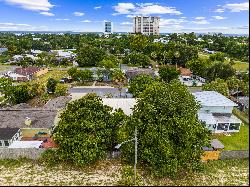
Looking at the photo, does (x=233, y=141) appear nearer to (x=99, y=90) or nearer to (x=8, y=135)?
(x=8, y=135)

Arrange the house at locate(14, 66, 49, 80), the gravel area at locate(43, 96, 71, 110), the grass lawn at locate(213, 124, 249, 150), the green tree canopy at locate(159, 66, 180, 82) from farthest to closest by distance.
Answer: the house at locate(14, 66, 49, 80) → the green tree canopy at locate(159, 66, 180, 82) → the gravel area at locate(43, 96, 71, 110) → the grass lawn at locate(213, 124, 249, 150)

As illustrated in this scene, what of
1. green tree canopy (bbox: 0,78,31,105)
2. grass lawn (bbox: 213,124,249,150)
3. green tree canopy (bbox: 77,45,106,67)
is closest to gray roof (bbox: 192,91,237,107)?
grass lawn (bbox: 213,124,249,150)

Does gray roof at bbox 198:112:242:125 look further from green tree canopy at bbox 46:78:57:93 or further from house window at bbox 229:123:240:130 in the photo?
green tree canopy at bbox 46:78:57:93

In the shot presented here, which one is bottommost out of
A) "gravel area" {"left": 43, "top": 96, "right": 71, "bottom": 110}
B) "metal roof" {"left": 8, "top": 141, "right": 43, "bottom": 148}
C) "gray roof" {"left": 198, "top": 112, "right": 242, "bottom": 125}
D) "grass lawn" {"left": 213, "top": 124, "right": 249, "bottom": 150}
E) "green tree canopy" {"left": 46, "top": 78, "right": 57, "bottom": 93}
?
"grass lawn" {"left": 213, "top": 124, "right": 249, "bottom": 150}

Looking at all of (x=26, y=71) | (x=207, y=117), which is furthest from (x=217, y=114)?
(x=26, y=71)

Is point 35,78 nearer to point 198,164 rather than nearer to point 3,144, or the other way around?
point 3,144

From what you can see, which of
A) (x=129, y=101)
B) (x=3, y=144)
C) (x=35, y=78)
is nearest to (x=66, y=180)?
(x=3, y=144)
